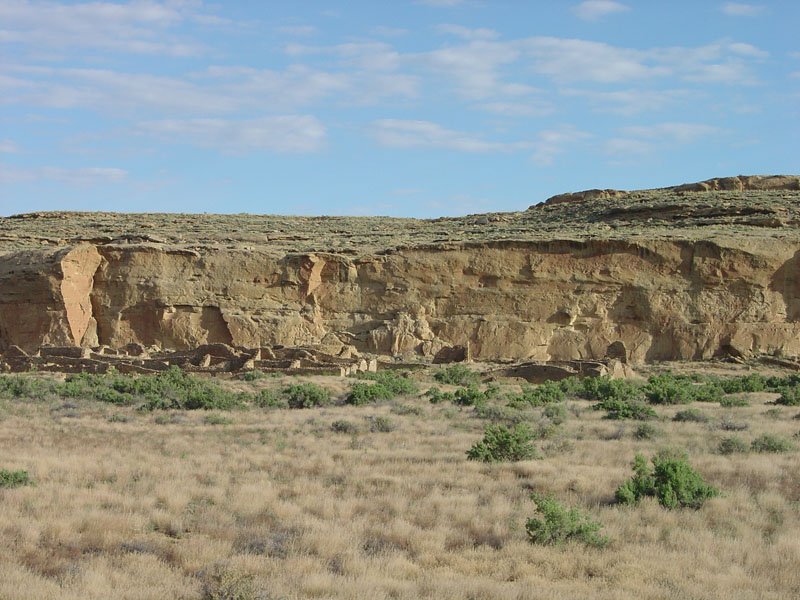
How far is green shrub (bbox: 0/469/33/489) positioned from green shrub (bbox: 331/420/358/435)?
5.16 metres

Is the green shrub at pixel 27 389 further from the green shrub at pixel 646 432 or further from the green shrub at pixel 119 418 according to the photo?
the green shrub at pixel 646 432

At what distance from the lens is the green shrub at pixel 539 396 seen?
Result: 15.9 metres

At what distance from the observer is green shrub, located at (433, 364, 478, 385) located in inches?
833

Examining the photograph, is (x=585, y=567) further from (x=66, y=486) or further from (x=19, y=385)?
(x=19, y=385)

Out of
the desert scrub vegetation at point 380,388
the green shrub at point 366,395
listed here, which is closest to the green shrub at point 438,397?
the desert scrub vegetation at point 380,388

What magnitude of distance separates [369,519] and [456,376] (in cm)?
1390

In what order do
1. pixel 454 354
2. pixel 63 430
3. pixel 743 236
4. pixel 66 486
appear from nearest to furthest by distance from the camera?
pixel 66 486 < pixel 63 430 < pixel 454 354 < pixel 743 236

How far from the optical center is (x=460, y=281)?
98.6ft

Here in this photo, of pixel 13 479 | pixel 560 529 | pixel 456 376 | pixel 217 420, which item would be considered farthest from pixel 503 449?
pixel 456 376

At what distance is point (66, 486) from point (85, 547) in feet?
6.94

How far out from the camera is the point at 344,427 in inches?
511

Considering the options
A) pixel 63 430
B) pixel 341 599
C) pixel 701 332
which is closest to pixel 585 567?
pixel 341 599

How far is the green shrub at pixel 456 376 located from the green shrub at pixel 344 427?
810 cm

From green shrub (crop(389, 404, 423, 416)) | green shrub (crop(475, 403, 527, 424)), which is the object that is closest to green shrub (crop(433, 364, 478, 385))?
green shrub (crop(389, 404, 423, 416))
